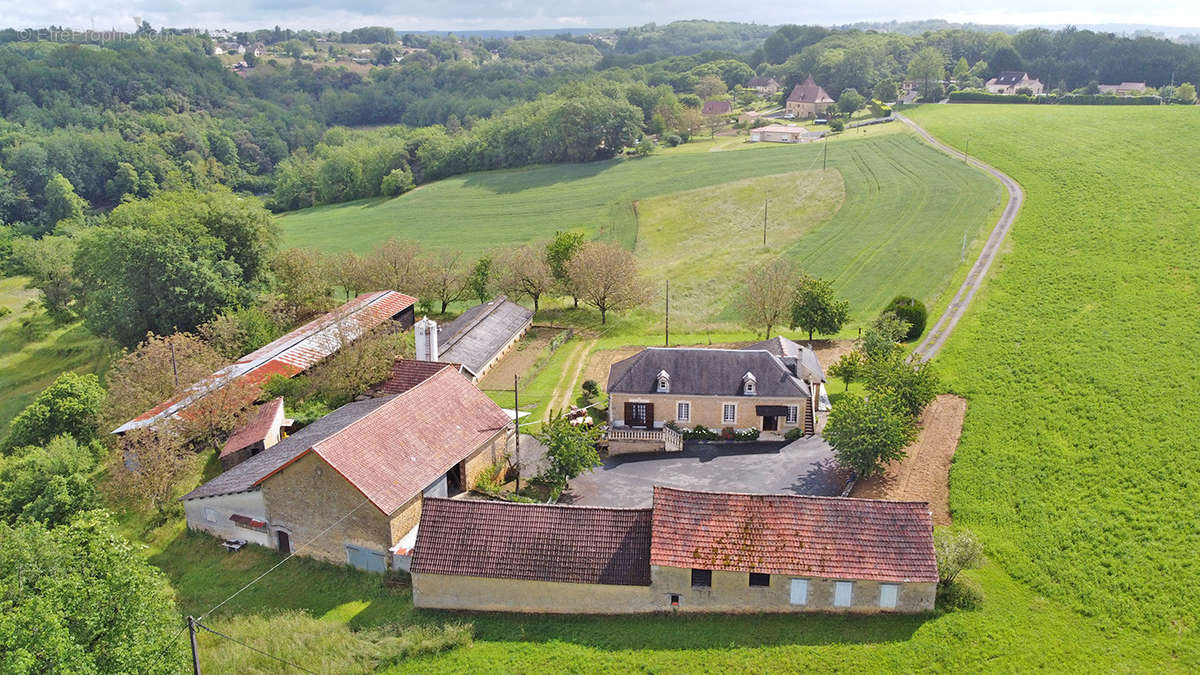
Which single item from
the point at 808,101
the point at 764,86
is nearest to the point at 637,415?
the point at 808,101

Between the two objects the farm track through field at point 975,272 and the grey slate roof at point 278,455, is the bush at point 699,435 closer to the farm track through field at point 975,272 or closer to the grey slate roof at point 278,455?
the farm track through field at point 975,272

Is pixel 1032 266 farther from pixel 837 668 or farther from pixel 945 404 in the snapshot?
pixel 837 668

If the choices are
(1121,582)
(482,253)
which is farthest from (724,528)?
(482,253)

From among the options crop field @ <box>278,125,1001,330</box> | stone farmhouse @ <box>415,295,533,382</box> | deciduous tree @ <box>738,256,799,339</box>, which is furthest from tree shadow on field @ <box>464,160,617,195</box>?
deciduous tree @ <box>738,256,799,339</box>

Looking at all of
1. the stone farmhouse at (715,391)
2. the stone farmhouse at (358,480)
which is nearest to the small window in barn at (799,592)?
the stone farmhouse at (358,480)

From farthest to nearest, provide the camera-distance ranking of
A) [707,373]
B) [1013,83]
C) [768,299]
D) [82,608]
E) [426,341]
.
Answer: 1. [1013,83]
2. [768,299]
3. [426,341]
4. [707,373]
5. [82,608]

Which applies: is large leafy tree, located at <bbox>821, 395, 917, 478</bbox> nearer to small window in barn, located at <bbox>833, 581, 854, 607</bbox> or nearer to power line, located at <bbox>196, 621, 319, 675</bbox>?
small window in barn, located at <bbox>833, 581, 854, 607</bbox>

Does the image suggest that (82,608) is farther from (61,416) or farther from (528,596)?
(61,416)
